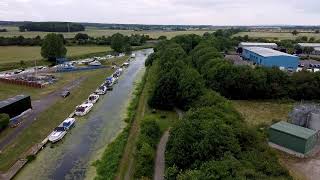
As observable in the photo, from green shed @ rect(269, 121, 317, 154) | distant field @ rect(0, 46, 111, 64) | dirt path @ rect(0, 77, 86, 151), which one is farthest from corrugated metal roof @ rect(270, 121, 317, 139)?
distant field @ rect(0, 46, 111, 64)

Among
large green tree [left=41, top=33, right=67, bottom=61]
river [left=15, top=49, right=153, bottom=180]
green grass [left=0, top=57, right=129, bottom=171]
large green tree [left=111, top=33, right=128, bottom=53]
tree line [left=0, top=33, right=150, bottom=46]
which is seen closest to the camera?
river [left=15, top=49, right=153, bottom=180]

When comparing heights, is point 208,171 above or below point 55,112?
above

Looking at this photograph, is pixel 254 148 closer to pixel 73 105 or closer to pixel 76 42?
pixel 73 105

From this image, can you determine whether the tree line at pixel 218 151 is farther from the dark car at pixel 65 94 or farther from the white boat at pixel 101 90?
the dark car at pixel 65 94

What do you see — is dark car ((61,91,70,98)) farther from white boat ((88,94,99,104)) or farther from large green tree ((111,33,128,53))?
large green tree ((111,33,128,53))

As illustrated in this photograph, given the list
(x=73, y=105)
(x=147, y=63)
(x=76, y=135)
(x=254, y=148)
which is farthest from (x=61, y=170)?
(x=147, y=63)
